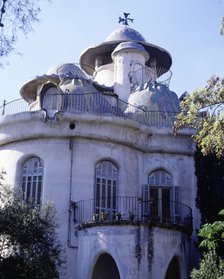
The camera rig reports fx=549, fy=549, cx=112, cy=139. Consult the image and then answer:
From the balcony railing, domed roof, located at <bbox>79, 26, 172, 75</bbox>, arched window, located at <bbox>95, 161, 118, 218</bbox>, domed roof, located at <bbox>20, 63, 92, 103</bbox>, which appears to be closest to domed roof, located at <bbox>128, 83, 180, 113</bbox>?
domed roof, located at <bbox>20, 63, 92, 103</bbox>

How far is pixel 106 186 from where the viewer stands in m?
24.8

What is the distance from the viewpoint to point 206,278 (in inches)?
782

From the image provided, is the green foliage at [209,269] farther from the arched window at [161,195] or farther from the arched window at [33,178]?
the arched window at [33,178]

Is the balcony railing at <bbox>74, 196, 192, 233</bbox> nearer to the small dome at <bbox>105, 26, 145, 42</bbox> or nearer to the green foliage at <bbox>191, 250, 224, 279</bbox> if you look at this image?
the green foliage at <bbox>191, 250, 224, 279</bbox>

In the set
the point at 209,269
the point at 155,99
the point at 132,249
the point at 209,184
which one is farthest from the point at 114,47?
the point at 209,269

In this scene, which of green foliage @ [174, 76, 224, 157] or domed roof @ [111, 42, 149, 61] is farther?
domed roof @ [111, 42, 149, 61]

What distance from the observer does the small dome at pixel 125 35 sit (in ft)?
117

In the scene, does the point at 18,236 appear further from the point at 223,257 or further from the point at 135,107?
the point at 135,107

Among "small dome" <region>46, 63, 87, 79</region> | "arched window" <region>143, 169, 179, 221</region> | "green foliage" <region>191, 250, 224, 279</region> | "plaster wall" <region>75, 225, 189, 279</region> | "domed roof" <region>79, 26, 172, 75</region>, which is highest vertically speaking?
"domed roof" <region>79, 26, 172, 75</region>

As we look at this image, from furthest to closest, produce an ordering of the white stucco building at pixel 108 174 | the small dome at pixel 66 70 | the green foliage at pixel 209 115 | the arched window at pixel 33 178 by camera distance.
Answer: the small dome at pixel 66 70
the arched window at pixel 33 178
the white stucco building at pixel 108 174
the green foliage at pixel 209 115

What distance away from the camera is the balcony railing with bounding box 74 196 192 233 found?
2242 cm

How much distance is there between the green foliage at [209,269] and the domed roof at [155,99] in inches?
350

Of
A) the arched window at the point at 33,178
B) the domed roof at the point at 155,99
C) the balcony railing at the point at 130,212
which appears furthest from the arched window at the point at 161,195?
the arched window at the point at 33,178

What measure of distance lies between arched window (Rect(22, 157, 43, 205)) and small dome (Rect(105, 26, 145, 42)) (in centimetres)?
1336
